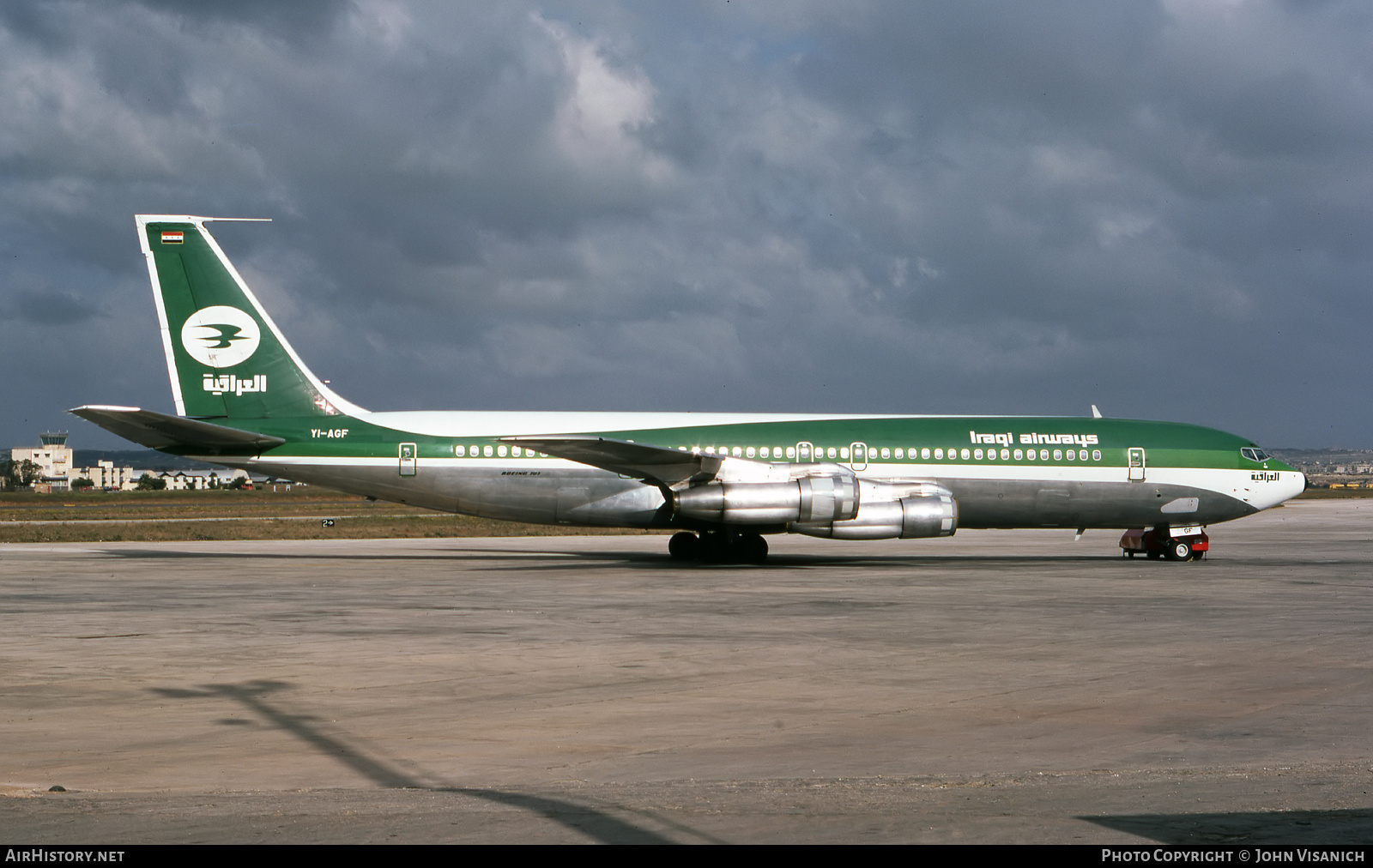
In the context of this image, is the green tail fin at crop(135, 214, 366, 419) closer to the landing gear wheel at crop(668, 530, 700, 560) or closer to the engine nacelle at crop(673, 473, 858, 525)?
the landing gear wheel at crop(668, 530, 700, 560)

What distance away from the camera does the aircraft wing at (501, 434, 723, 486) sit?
1067 inches

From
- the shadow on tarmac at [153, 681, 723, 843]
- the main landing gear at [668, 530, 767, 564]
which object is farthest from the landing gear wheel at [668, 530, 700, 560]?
the shadow on tarmac at [153, 681, 723, 843]

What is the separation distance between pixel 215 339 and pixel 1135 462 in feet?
76.4

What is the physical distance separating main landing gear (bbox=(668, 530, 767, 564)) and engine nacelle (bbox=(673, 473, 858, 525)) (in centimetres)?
216

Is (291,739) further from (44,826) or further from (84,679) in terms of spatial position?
(84,679)

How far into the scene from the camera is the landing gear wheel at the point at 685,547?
101 ft

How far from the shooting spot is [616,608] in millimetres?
19172

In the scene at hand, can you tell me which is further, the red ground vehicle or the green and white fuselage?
the red ground vehicle

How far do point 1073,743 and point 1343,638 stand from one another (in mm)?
8467

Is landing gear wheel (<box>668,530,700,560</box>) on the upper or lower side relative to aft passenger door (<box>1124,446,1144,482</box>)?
lower

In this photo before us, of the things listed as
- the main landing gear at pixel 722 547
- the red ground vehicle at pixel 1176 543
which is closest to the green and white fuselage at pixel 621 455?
the main landing gear at pixel 722 547

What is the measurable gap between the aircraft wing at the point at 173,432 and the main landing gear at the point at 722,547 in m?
10.2

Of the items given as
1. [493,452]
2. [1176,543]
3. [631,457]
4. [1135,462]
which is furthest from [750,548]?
[1176,543]

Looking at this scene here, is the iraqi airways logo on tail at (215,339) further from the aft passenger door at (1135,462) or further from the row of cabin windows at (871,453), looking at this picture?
the aft passenger door at (1135,462)
